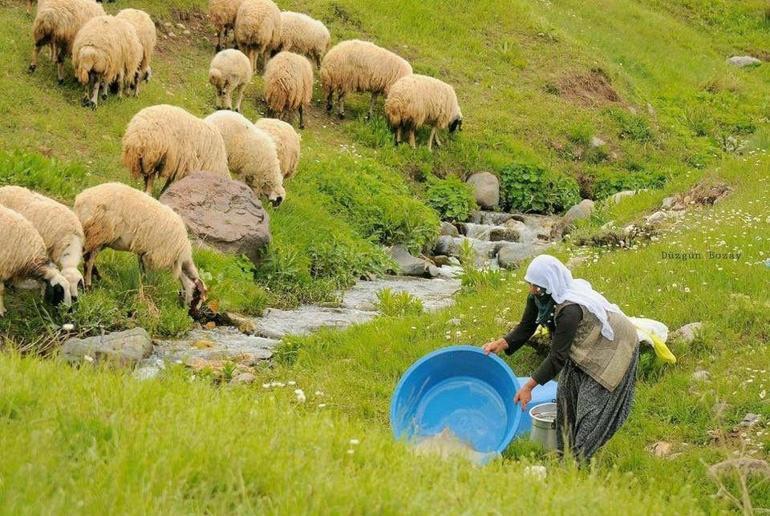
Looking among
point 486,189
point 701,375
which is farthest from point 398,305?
point 486,189

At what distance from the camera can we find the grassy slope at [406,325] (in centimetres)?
395

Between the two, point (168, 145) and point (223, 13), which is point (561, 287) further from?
point (223, 13)

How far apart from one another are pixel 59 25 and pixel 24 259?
23.2ft

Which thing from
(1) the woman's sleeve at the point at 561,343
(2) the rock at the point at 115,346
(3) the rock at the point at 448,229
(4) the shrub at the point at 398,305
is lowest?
(3) the rock at the point at 448,229

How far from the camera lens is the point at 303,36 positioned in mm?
19750

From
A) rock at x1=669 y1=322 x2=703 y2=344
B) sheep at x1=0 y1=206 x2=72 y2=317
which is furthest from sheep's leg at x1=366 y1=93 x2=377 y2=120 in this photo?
rock at x1=669 y1=322 x2=703 y2=344

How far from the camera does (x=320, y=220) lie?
14.3 m

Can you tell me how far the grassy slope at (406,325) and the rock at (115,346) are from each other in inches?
20.8

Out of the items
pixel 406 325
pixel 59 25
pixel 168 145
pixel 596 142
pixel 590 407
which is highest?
pixel 590 407

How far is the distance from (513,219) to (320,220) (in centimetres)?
449

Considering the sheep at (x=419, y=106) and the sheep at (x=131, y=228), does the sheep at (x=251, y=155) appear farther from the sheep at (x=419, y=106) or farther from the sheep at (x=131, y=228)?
the sheep at (x=419, y=106)

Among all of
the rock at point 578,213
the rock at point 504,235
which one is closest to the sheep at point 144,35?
the rock at point 504,235

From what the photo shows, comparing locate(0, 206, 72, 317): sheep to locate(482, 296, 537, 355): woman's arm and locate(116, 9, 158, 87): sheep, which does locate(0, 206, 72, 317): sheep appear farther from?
locate(116, 9, 158, 87): sheep

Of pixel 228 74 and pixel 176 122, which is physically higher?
pixel 176 122
